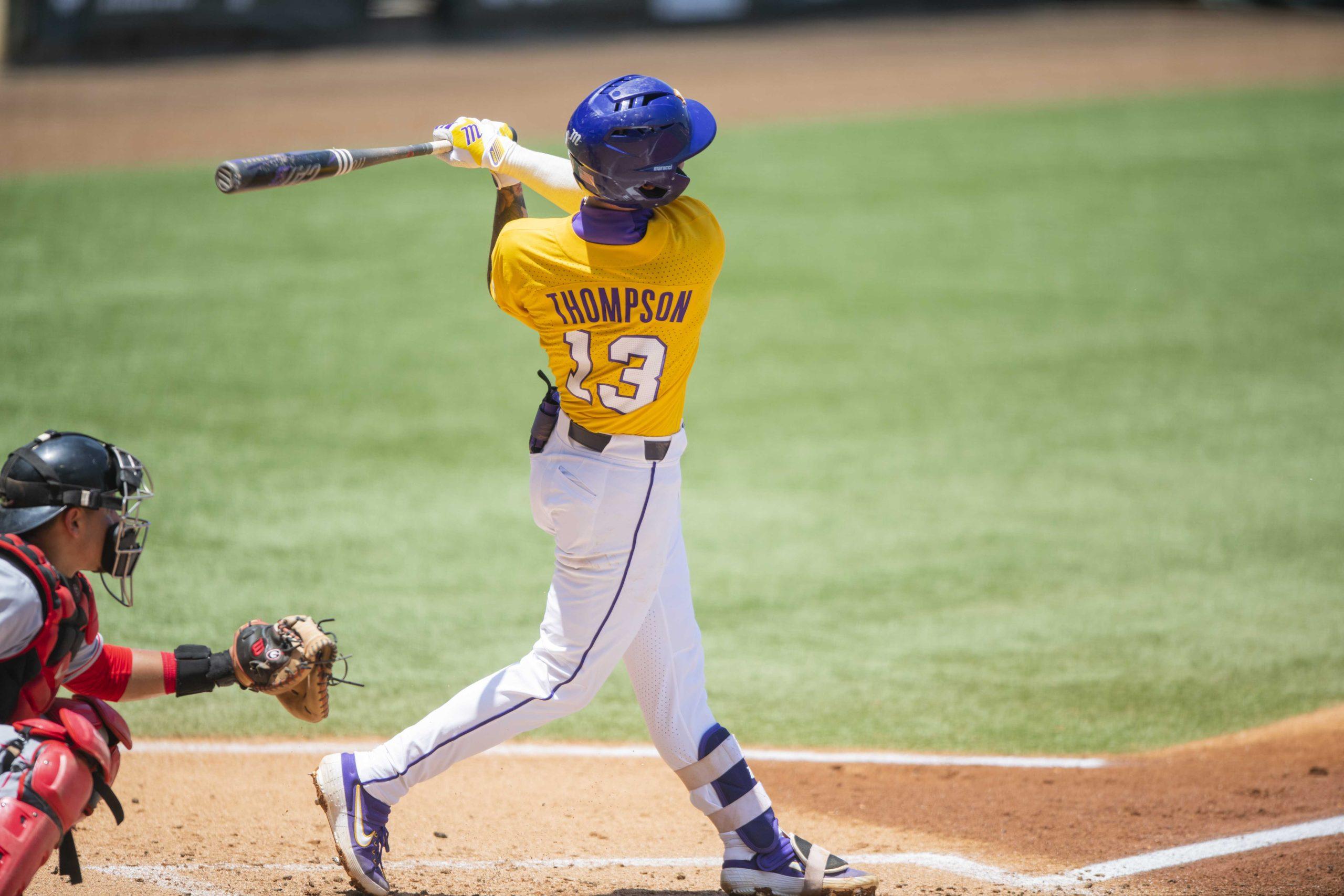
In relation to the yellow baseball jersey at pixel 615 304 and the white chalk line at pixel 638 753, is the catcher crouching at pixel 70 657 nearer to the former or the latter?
the yellow baseball jersey at pixel 615 304

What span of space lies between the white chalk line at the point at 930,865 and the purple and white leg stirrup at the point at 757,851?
33cm

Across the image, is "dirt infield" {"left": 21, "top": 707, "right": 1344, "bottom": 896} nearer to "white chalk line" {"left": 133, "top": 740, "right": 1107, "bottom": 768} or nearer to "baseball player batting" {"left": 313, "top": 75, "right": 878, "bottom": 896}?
"white chalk line" {"left": 133, "top": 740, "right": 1107, "bottom": 768}

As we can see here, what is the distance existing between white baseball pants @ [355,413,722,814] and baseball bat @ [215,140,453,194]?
0.87 metres

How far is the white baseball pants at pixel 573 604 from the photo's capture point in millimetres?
3137

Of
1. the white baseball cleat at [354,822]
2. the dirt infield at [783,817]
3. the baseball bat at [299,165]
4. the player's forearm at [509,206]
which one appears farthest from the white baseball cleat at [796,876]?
the baseball bat at [299,165]

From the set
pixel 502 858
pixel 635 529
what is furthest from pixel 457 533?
pixel 635 529

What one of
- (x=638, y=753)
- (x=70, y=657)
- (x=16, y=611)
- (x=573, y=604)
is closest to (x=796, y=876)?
(x=573, y=604)

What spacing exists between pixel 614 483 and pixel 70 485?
4.05ft

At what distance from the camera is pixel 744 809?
3281 millimetres

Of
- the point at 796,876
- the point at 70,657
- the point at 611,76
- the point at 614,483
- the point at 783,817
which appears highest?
the point at 611,76

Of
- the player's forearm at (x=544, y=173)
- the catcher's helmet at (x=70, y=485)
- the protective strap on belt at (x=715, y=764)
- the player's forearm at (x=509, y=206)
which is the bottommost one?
the protective strap on belt at (x=715, y=764)

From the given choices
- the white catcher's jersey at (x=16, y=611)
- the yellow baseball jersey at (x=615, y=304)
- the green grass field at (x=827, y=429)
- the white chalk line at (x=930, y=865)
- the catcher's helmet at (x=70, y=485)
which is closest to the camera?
the white catcher's jersey at (x=16, y=611)

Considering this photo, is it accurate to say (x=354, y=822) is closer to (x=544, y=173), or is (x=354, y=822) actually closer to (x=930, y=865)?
(x=930, y=865)

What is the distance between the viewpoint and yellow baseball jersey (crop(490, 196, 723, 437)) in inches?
121
